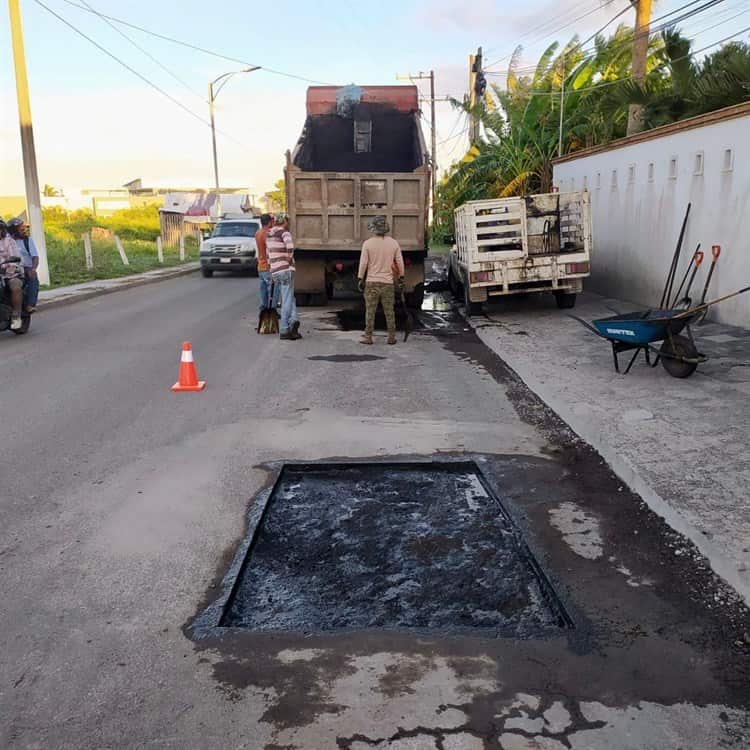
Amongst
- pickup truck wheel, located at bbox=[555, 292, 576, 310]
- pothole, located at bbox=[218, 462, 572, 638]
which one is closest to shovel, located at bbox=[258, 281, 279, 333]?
pickup truck wheel, located at bbox=[555, 292, 576, 310]

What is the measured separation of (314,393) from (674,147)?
7816 mm

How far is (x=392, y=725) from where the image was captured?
2.68 metres

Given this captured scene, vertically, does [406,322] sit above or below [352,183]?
below

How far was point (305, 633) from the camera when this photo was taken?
3.31 metres

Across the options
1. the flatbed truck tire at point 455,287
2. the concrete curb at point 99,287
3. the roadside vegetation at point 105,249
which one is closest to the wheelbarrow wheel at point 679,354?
the flatbed truck tire at point 455,287

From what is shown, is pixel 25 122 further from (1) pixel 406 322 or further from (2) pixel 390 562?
(2) pixel 390 562

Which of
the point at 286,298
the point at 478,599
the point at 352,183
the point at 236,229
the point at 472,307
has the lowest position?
the point at 478,599

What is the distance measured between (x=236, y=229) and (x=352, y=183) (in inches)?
519

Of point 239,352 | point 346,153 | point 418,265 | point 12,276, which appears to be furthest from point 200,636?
point 346,153

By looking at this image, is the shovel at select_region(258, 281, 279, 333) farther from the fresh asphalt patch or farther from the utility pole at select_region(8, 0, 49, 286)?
the utility pole at select_region(8, 0, 49, 286)

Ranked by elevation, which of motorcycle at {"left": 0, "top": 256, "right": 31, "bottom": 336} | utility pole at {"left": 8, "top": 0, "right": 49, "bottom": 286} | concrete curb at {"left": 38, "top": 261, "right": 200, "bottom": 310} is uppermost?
utility pole at {"left": 8, "top": 0, "right": 49, "bottom": 286}

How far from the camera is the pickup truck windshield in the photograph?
25016mm

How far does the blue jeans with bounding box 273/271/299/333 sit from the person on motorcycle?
3746 mm

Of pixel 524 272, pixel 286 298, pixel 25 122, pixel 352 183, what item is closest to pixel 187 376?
pixel 286 298
